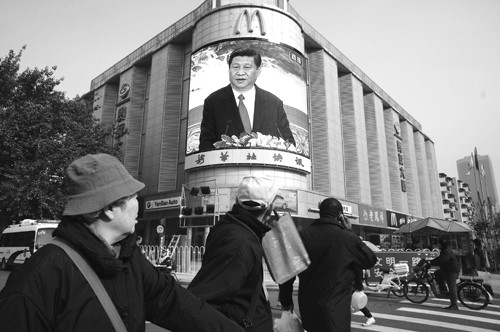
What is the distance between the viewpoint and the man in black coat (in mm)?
22016

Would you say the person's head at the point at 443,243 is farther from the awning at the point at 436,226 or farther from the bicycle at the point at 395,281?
the awning at the point at 436,226

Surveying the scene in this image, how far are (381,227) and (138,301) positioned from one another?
1396 inches

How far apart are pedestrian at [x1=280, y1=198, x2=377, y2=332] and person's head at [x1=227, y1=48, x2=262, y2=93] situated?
20.0 meters

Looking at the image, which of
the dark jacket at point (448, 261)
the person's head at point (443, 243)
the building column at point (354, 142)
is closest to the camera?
the dark jacket at point (448, 261)

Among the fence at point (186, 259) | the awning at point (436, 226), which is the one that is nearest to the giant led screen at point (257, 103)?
the fence at point (186, 259)

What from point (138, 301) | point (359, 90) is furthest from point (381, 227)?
point (138, 301)

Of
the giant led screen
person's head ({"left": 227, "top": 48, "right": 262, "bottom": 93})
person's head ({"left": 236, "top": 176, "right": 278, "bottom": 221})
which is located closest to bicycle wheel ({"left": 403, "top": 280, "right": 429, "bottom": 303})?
person's head ({"left": 236, "top": 176, "right": 278, "bottom": 221})

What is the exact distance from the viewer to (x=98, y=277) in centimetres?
122

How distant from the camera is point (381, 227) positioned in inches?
1328

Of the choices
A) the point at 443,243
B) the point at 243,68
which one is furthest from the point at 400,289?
the point at 243,68

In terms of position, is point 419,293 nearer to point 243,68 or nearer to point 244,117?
point 244,117

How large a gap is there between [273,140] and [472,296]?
15356 mm

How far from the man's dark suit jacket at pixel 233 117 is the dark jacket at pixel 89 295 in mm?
20484

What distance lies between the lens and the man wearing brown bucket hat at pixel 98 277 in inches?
42.1
